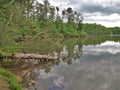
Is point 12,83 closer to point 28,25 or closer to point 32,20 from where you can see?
point 28,25

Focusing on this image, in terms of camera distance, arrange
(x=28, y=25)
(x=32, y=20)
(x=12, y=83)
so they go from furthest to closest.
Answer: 1. (x=32, y=20)
2. (x=28, y=25)
3. (x=12, y=83)

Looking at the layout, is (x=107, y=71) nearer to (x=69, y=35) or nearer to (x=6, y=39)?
(x=6, y=39)

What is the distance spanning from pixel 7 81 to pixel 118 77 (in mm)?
8994

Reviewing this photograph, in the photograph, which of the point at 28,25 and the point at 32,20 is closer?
the point at 28,25

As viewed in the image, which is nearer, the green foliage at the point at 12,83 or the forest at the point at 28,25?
the green foliage at the point at 12,83

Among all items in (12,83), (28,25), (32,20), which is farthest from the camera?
(32,20)

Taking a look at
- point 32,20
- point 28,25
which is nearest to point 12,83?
point 28,25

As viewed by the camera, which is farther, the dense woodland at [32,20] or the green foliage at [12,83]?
the dense woodland at [32,20]

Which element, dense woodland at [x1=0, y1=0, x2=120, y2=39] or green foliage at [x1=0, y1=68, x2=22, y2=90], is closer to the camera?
green foliage at [x1=0, y1=68, x2=22, y2=90]

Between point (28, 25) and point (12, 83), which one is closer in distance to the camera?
point (12, 83)

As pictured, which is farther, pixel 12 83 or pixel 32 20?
pixel 32 20

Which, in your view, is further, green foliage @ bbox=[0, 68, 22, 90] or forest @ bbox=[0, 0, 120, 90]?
forest @ bbox=[0, 0, 120, 90]

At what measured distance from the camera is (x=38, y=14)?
8412 cm

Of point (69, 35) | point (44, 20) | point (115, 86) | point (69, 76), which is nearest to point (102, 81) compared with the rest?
point (115, 86)
